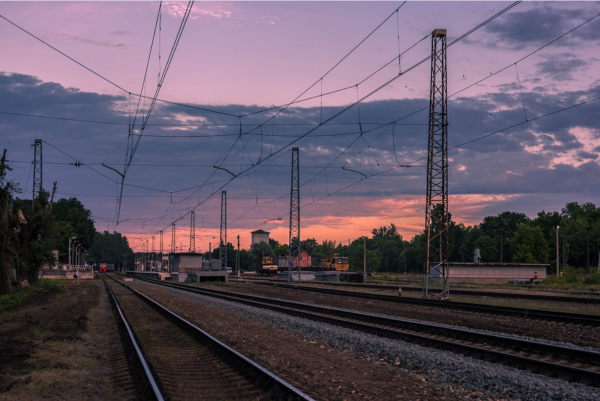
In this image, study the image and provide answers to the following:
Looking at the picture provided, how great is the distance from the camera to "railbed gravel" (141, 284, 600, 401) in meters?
10.9

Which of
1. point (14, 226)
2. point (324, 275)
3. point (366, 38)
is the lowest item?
point (324, 275)

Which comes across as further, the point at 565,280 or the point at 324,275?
the point at 324,275

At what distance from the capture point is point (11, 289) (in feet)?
145

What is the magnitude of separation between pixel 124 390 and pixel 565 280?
64.6 metres

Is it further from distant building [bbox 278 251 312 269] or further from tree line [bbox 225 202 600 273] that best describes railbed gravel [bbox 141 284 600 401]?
distant building [bbox 278 251 312 269]

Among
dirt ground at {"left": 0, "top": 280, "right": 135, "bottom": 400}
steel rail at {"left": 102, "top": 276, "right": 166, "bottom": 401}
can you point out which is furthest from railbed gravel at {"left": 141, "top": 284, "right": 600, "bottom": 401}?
dirt ground at {"left": 0, "top": 280, "right": 135, "bottom": 400}

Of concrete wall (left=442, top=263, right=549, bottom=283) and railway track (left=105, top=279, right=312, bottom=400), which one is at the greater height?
railway track (left=105, top=279, right=312, bottom=400)

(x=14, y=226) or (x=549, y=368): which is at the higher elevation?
(x=14, y=226)

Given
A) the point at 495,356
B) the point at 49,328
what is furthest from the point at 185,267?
the point at 495,356

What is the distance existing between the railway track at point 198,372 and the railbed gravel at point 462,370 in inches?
157

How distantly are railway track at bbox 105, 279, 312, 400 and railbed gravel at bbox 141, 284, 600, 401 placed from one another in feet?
13.1

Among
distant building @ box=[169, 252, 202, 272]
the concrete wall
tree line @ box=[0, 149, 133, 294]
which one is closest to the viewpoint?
tree line @ box=[0, 149, 133, 294]

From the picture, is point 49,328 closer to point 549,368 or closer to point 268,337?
point 268,337

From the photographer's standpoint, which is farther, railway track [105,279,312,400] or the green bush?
the green bush
